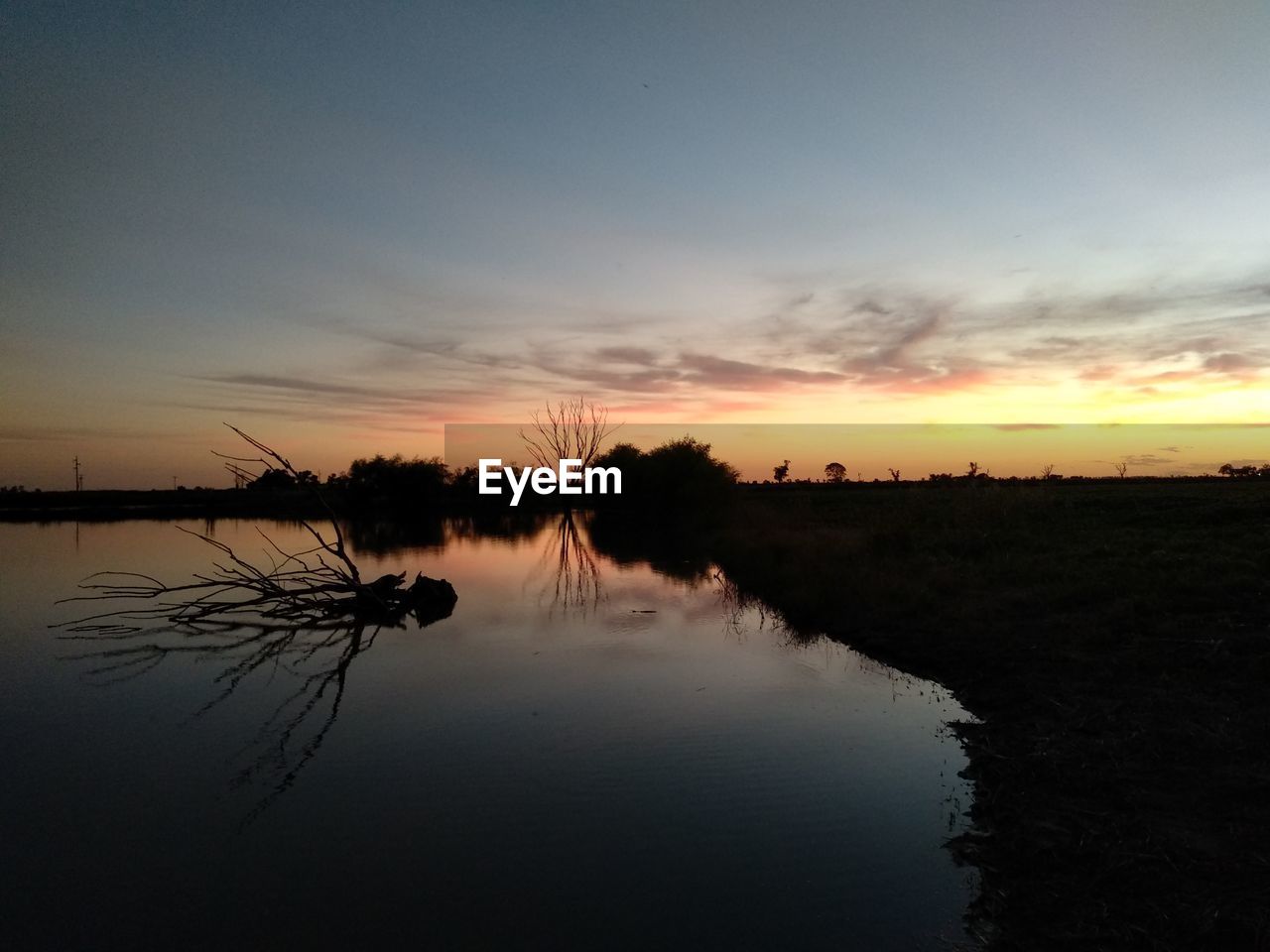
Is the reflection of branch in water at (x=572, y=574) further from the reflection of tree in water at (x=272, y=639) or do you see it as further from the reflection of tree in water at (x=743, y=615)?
the reflection of tree in water at (x=743, y=615)

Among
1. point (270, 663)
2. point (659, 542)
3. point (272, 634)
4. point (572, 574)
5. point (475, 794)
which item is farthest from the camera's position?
point (659, 542)

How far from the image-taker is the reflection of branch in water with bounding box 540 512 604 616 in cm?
1852

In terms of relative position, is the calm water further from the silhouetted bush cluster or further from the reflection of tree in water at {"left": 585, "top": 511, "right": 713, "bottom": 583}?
the silhouetted bush cluster

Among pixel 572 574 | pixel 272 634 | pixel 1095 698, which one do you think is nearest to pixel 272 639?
pixel 272 634

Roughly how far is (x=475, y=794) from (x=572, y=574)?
56.3 ft

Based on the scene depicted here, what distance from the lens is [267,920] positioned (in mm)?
5047

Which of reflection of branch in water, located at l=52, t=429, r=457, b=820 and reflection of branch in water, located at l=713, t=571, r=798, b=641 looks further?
reflection of branch in water, located at l=713, t=571, r=798, b=641

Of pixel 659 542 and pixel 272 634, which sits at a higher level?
pixel 659 542

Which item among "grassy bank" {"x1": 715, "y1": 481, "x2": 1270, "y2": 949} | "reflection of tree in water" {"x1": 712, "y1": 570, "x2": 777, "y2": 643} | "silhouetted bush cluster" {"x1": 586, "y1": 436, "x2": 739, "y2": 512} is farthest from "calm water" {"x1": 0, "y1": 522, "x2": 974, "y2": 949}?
"silhouetted bush cluster" {"x1": 586, "y1": 436, "x2": 739, "y2": 512}

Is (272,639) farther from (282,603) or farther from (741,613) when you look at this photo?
(741,613)

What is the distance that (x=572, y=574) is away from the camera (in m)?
24.2

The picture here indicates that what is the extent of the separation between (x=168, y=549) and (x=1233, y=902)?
33.7 meters

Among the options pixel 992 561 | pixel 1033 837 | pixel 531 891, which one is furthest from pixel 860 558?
pixel 531 891

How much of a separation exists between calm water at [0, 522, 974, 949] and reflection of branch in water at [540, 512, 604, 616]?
15.3 feet
